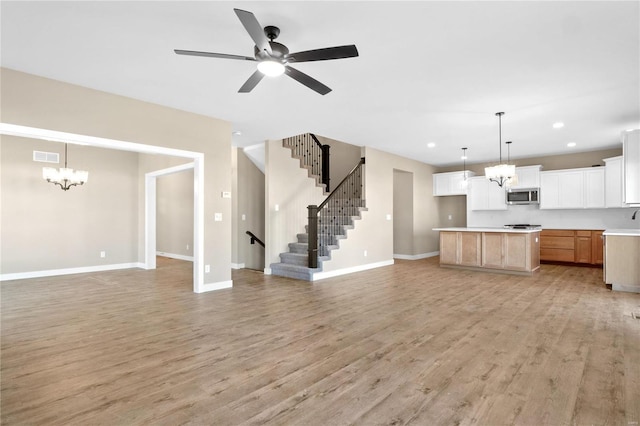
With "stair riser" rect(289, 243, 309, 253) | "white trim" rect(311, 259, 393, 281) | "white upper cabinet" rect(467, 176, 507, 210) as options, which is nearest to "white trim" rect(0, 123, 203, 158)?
"stair riser" rect(289, 243, 309, 253)

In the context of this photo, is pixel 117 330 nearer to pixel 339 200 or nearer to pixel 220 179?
pixel 220 179

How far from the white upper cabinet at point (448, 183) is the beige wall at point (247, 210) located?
5695 millimetres

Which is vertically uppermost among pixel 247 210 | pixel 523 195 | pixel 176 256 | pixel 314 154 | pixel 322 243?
pixel 314 154

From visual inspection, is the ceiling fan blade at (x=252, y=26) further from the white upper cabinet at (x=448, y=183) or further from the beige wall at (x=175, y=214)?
the white upper cabinet at (x=448, y=183)

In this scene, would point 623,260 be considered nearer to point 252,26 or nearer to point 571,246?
point 571,246

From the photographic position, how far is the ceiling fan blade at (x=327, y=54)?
2643 millimetres

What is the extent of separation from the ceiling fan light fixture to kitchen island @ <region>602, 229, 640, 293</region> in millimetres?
6194

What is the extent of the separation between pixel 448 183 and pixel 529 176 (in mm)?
2194

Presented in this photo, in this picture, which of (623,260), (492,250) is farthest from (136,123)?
(623,260)

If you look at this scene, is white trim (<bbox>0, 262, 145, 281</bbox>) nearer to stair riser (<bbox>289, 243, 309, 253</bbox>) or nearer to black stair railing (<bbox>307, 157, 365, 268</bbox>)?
stair riser (<bbox>289, 243, 309, 253</bbox>)

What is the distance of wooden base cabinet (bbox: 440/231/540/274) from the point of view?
7043mm

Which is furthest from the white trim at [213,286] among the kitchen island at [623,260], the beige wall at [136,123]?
the kitchen island at [623,260]

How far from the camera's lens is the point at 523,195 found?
9172 millimetres

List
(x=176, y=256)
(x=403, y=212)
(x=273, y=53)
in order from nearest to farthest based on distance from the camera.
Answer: (x=273, y=53), (x=176, y=256), (x=403, y=212)
